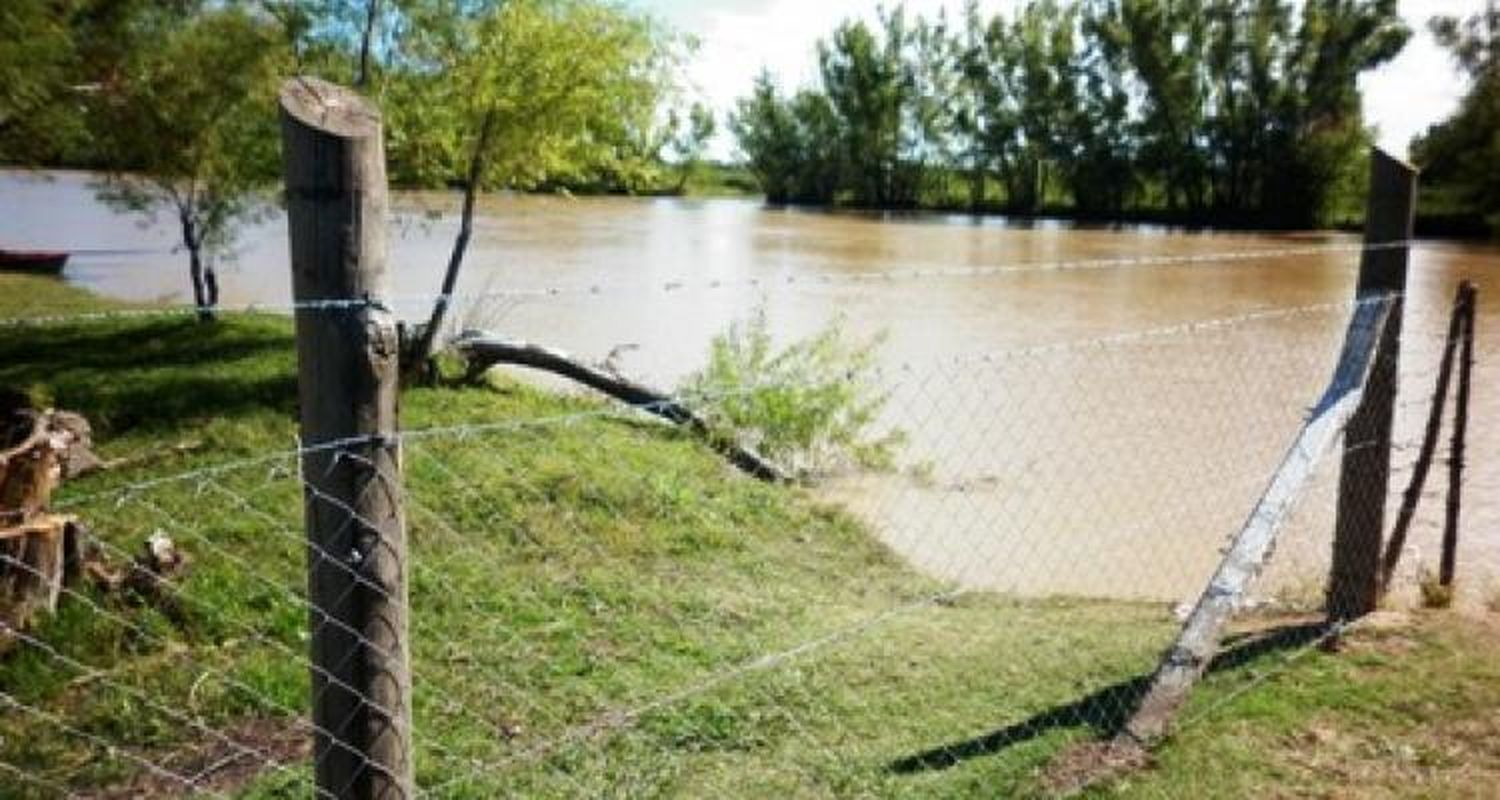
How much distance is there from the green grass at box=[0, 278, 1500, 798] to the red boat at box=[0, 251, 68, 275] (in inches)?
639

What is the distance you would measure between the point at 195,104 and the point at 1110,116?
53826 mm

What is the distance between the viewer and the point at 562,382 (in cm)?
1424

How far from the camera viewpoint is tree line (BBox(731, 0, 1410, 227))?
53.1 m

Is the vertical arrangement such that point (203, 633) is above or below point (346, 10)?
below

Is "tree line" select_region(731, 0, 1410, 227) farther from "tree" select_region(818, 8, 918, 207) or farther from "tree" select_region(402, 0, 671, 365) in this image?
"tree" select_region(402, 0, 671, 365)

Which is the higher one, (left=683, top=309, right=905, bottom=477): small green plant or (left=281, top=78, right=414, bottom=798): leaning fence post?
(left=281, top=78, right=414, bottom=798): leaning fence post

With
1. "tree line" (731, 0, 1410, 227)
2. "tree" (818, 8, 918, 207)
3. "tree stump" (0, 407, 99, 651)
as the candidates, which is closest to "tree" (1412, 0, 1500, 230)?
"tree line" (731, 0, 1410, 227)

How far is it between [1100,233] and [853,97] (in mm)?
25999

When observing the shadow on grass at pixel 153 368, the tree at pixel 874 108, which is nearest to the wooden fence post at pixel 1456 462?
the shadow on grass at pixel 153 368

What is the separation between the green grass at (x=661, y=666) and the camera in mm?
4449

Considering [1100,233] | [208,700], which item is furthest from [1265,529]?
[1100,233]

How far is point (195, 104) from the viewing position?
1318 centimetres

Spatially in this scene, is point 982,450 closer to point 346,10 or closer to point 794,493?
point 794,493

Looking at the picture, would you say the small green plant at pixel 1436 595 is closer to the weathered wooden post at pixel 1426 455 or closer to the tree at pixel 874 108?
the weathered wooden post at pixel 1426 455
